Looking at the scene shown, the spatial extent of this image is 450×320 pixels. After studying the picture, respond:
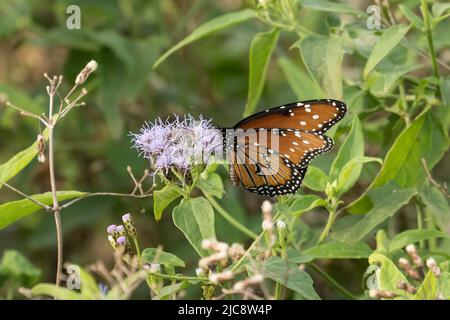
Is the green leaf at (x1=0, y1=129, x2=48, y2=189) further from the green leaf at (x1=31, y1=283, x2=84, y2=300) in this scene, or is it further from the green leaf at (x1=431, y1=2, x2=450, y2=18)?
the green leaf at (x1=431, y1=2, x2=450, y2=18)

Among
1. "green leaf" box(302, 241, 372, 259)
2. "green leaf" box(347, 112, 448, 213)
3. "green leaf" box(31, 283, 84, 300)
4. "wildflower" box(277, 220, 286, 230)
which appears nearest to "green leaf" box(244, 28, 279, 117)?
"green leaf" box(347, 112, 448, 213)

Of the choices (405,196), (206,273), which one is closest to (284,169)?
(405,196)

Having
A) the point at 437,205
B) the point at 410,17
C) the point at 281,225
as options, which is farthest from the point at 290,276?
the point at 410,17

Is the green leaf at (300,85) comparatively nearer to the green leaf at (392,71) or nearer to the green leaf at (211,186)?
the green leaf at (392,71)

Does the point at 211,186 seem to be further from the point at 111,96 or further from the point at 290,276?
the point at 111,96

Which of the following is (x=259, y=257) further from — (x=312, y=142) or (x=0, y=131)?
(x=0, y=131)
